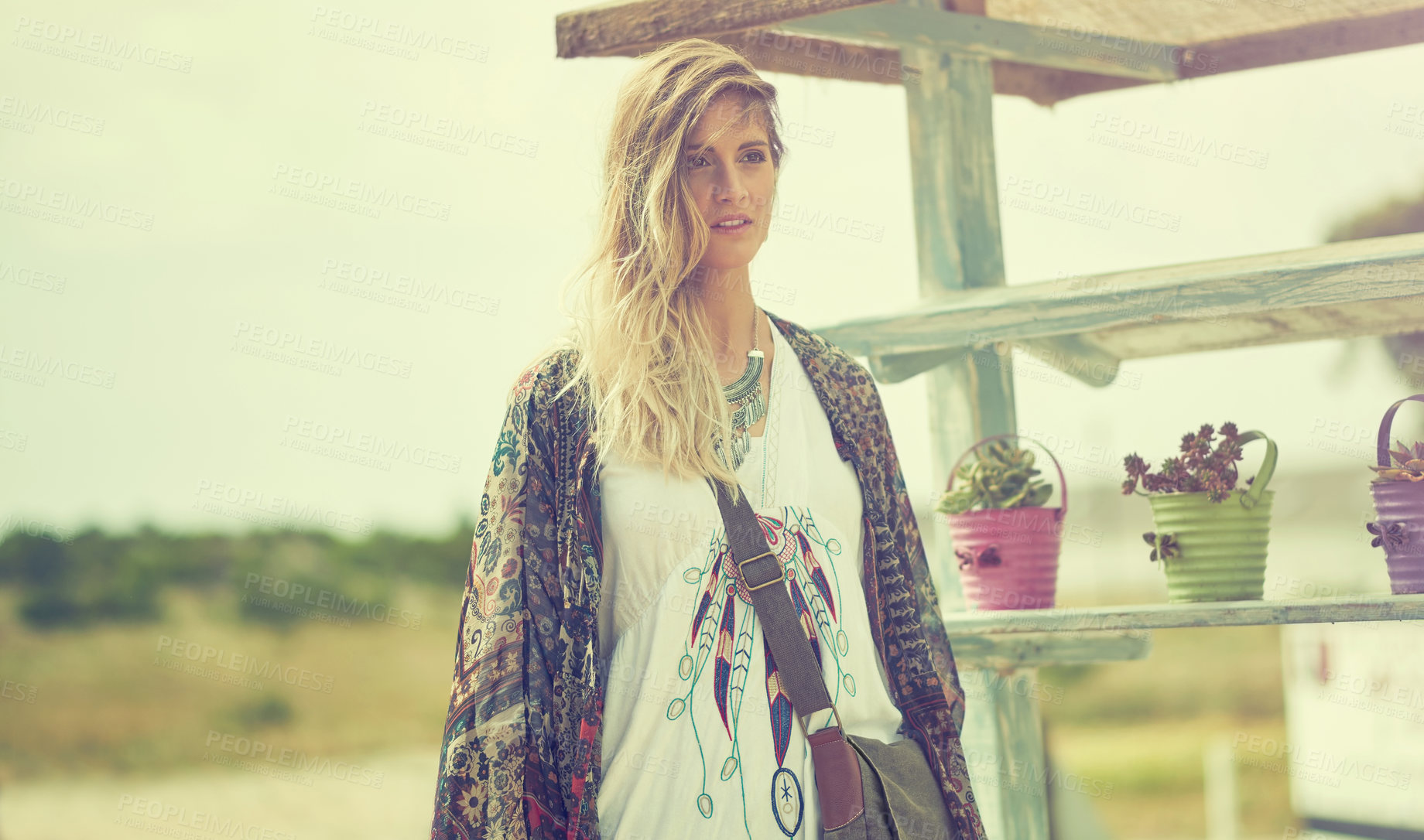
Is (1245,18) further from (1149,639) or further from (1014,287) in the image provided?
(1149,639)

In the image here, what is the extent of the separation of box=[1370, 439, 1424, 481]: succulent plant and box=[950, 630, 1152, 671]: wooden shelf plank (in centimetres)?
61

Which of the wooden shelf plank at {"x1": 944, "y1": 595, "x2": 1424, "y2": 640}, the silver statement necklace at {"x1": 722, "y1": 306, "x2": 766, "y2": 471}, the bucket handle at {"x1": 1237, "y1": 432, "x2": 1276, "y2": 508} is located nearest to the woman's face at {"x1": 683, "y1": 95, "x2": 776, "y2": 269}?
the silver statement necklace at {"x1": 722, "y1": 306, "x2": 766, "y2": 471}

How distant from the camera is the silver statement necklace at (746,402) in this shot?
210cm

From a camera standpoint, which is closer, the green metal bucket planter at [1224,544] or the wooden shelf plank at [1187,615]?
the wooden shelf plank at [1187,615]

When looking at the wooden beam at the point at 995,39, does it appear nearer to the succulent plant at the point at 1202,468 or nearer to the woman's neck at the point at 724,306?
the woman's neck at the point at 724,306

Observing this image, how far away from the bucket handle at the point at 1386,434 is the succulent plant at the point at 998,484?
0.67 meters

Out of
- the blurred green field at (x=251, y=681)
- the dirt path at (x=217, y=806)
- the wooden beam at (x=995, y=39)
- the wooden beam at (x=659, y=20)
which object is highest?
the wooden beam at (x=995, y=39)

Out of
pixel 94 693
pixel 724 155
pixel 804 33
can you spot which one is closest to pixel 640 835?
pixel 724 155

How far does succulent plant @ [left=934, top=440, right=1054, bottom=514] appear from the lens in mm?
2723

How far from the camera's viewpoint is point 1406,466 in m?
2.26

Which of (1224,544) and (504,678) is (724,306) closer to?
(504,678)

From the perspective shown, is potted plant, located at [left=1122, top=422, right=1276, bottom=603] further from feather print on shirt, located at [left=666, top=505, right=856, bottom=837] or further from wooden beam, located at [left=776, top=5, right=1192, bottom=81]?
wooden beam, located at [left=776, top=5, right=1192, bottom=81]

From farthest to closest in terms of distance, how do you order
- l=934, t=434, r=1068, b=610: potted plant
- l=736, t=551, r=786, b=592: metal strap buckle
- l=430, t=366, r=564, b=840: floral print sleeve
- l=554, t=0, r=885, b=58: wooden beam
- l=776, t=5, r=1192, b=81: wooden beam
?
l=776, t=5, r=1192, b=81: wooden beam → l=934, t=434, r=1068, b=610: potted plant → l=554, t=0, r=885, b=58: wooden beam → l=736, t=551, r=786, b=592: metal strap buckle → l=430, t=366, r=564, b=840: floral print sleeve

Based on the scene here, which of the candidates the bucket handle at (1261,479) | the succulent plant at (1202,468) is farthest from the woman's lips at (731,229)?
the bucket handle at (1261,479)
